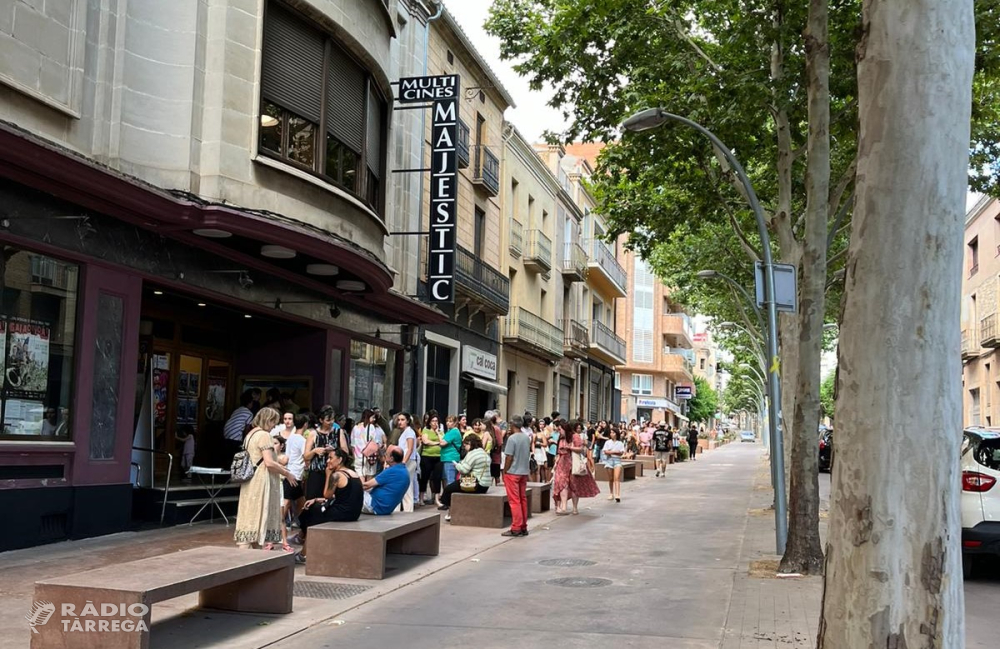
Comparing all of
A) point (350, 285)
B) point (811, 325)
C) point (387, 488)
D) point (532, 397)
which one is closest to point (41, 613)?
point (387, 488)

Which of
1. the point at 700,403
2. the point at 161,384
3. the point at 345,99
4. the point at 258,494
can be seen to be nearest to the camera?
the point at 258,494

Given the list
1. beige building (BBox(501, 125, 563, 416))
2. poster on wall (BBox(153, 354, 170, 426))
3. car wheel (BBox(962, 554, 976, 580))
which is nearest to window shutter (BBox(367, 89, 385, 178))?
poster on wall (BBox(153, 354, 170, 426))

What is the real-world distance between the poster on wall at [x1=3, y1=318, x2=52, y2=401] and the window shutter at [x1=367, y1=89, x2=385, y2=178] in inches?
286

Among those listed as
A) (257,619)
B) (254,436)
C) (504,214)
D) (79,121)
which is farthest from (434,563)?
(504,214)

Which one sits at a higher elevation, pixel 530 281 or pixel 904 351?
pixel 530 281

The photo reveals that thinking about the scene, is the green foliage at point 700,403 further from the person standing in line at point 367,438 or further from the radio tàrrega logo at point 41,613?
the radio tàrrega logo at point 41,613

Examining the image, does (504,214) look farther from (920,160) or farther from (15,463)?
(920,160)

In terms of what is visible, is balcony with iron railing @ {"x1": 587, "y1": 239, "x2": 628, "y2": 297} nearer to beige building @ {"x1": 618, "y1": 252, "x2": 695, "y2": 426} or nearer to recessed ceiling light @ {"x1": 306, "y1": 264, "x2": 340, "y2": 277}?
beige building @ {"x1": 618, "y1": 252, "x2": 695, "y2": 426}

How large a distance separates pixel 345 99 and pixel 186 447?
21.0 ft

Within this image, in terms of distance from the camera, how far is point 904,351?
4.22 m

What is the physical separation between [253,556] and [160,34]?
25.5 ft

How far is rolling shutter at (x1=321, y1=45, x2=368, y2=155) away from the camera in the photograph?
49.6ft

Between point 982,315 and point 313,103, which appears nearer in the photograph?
point 313,103

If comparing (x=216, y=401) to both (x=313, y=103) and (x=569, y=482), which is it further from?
(x=569, y=482)
